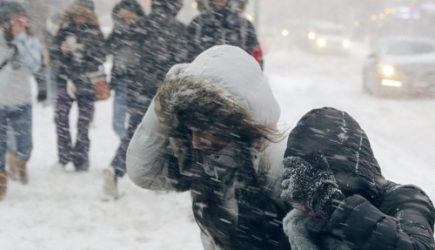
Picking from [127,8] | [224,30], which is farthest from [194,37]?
[127,8]

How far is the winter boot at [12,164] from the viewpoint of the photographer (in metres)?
5.98

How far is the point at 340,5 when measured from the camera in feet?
218

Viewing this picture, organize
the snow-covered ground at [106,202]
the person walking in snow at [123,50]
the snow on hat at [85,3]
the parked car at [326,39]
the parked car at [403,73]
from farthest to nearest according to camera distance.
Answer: the parked car at [326,39] → the parked car at [403,73] → the snow on hat at [85,3] → the person walking in snow at [123,50] → the snow-covered ground at [106,202]

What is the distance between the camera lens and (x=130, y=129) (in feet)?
18.6

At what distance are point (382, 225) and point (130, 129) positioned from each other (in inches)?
172

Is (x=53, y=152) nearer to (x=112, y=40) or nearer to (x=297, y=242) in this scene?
(x=112, y=40)

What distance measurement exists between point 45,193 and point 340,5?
64.1 meters

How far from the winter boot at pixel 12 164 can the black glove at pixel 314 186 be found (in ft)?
15.9

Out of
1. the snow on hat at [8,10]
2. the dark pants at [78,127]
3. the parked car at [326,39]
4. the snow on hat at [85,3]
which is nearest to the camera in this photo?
the snow on hat at [8,10]

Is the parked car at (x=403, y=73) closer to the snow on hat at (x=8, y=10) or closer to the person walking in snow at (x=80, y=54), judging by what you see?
the person walking in snow at (x=80, y=54)

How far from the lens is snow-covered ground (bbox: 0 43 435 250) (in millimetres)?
4840

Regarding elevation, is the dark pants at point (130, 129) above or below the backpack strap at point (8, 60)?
below

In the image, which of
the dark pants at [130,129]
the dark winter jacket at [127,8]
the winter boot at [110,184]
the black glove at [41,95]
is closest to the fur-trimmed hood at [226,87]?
the dark pants at [130,129]

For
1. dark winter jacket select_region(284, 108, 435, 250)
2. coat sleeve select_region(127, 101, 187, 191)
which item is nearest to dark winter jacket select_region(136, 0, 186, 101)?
coat sleeve select_region(127, 101, 187, 191)
